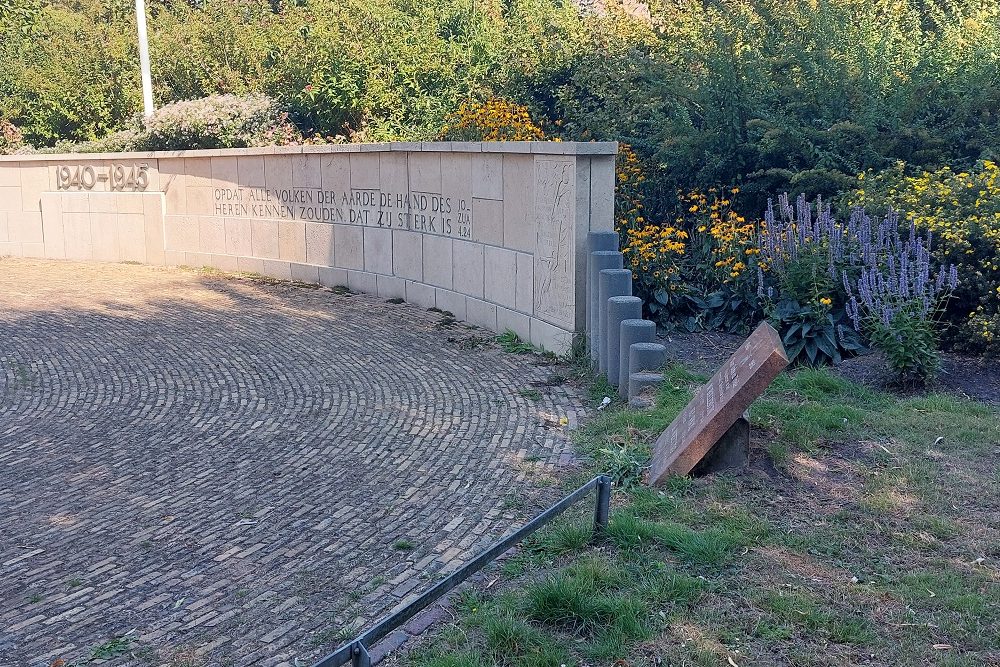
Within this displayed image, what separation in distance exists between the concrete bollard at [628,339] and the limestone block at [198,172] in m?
8.93

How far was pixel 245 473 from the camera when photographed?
603cm

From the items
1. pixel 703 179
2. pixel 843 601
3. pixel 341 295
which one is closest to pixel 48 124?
pixel 341 295

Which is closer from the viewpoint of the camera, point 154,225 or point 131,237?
point 154,225

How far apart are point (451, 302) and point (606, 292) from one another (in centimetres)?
341

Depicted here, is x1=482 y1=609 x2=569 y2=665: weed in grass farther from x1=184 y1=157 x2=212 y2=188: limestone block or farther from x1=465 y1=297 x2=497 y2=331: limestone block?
x1=184 y1=157 x2=212 y2=188: limestone block

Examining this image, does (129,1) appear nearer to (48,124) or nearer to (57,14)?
(57,14)

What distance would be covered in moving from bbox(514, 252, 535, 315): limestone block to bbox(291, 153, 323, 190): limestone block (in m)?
4.39

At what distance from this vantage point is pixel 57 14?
23688 mm

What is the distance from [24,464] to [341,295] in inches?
245

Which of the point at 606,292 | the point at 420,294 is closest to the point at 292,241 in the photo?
the point at 420,294

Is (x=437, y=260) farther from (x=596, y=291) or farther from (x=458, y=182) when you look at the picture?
(x=596, y=291)

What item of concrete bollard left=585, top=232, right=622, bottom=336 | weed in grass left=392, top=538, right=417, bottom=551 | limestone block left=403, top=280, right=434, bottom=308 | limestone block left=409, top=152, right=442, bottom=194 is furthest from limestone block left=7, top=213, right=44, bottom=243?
weed in grass left=392, top=538, right=417, bottom=551

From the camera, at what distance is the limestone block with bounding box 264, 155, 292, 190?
43.6ft

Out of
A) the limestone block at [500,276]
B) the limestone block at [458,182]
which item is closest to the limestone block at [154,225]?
the limestone block at [458,182]
